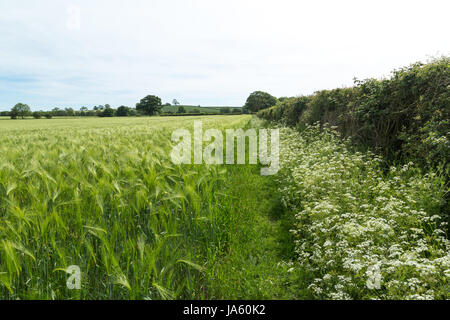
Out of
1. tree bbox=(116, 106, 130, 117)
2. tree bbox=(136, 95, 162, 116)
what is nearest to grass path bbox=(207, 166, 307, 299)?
tree bbox=(116, 106, 130, 117)

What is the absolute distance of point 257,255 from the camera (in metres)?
3.47

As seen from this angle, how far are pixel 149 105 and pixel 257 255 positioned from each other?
4180 inches

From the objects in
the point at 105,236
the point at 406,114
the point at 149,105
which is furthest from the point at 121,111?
the point at 105,236

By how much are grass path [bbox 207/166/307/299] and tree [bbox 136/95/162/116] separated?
341ft

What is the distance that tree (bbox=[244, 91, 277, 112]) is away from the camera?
96188 mm

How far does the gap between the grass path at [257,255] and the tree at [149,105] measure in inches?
4094

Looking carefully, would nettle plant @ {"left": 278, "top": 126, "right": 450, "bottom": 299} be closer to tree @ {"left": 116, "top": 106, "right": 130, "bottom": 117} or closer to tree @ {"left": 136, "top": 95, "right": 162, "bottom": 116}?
tree @ {"left": 116, "top": 106, "right": 130, "bottom": 117}

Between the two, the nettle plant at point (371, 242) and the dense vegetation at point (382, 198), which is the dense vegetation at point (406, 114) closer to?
the dense vegetation at point (382, 198)

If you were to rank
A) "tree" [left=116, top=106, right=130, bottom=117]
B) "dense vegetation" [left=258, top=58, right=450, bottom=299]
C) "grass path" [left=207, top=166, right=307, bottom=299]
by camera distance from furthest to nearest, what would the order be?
"tree" [left=116, top=106, right=130, bottom=117] < "grass path" [left=207, top=166, right=307, bottom=299] < "dense vegetation" [left=258, top=58, right=450, bottom=299]

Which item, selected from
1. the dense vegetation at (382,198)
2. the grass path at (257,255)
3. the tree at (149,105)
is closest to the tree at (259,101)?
the tree at (149,105)

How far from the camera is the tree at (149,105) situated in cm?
10231

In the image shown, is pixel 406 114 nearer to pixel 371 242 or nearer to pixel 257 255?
pixel 371 242
